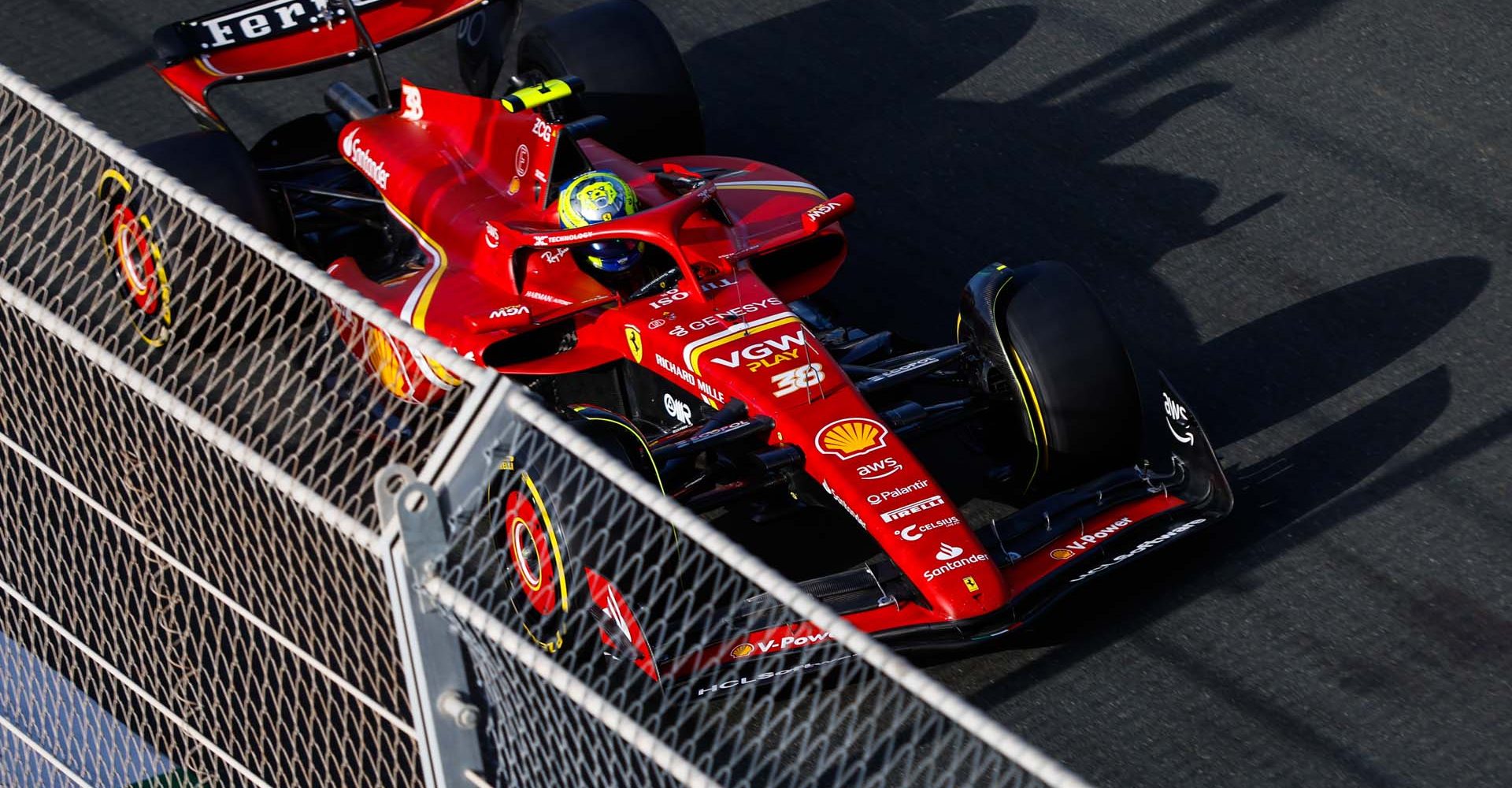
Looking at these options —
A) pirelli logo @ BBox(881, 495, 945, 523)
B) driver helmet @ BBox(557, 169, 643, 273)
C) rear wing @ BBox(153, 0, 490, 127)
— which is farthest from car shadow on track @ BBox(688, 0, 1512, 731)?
rear wing @ BBox(153, 0, 490, 127)

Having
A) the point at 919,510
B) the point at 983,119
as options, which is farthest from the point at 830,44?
the point at 919,510

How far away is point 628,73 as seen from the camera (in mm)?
7758

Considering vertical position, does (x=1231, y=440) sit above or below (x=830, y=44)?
below

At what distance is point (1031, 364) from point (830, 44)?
3481mm

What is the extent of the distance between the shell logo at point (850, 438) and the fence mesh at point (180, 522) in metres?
1.32

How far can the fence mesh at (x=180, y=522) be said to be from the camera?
3979 mm

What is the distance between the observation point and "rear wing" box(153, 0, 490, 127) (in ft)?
23.9

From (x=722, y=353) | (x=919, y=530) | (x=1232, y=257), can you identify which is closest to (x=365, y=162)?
(x=722, y=353)

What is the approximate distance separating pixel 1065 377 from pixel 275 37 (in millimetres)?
3446

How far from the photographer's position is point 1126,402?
6.20m

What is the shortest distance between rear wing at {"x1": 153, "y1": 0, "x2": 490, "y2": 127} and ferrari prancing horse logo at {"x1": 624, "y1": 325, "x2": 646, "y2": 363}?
77.1 inches

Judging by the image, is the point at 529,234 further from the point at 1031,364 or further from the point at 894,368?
the point at 1031,364

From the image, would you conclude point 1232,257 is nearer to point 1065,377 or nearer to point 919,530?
point 1065,377

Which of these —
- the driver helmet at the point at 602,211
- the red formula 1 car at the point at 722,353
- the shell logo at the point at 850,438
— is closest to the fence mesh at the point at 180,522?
the red formula 1 car at the point at 722,353
